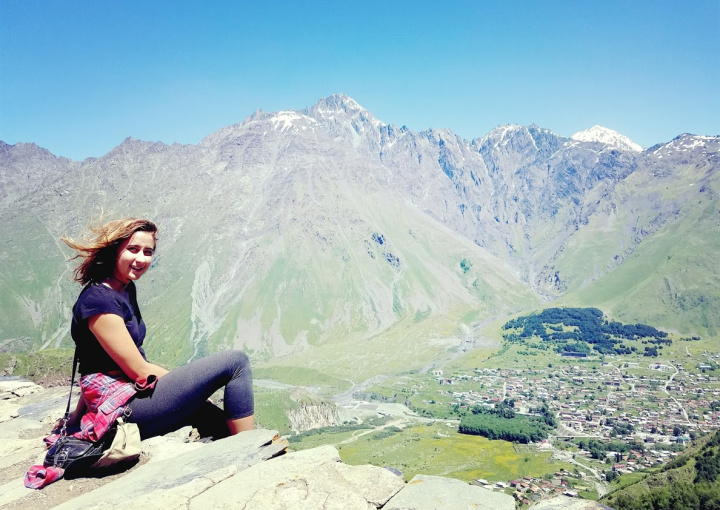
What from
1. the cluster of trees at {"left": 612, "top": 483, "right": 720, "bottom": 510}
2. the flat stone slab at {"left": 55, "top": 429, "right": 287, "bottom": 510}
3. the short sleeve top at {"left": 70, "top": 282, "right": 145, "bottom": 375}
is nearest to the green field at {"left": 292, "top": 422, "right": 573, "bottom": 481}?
the cluster of trees at {"left": 612, "top": 483, "right": 720, "bottom": 510}

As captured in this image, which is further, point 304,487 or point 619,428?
point 619,428

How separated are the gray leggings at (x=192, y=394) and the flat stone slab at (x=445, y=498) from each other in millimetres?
3184

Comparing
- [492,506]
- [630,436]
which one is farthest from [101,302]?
[630,436]

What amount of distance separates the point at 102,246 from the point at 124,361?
191cm

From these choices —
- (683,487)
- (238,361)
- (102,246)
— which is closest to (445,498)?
(238,361)

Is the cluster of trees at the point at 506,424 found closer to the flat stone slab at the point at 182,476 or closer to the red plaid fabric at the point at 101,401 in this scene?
the flat stone slab at the point at 182,476

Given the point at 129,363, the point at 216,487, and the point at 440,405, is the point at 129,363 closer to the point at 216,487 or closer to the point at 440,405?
the point at 216,487

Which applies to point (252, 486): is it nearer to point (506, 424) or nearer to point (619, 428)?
point (506, 424)

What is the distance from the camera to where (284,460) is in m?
7.50

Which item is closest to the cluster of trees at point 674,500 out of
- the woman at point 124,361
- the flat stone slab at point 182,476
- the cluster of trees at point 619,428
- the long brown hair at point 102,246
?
the flat stone slab at point 182,476

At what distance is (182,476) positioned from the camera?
7.05 meters

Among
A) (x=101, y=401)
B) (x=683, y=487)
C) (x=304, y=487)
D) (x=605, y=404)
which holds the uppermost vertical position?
(x=101, y=401)

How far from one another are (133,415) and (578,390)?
18533 centimetres

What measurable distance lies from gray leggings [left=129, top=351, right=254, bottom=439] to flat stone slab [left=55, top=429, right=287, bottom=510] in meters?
0.59
